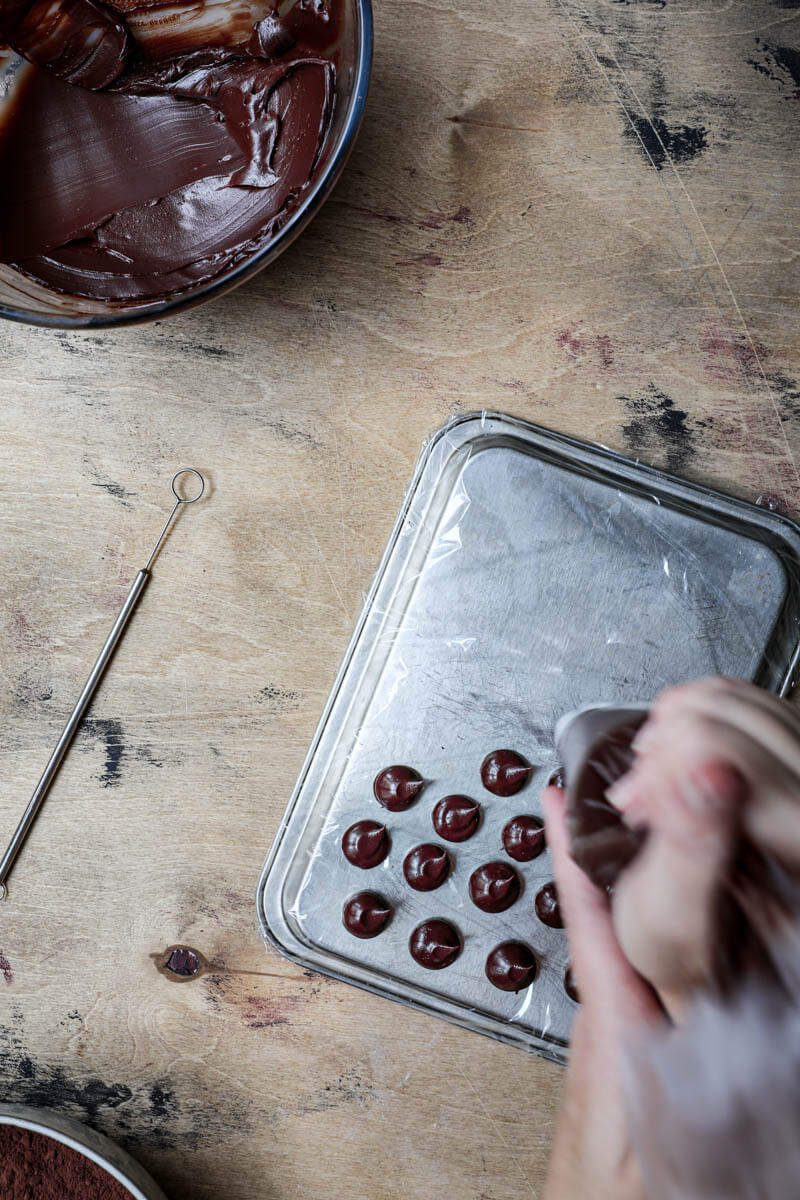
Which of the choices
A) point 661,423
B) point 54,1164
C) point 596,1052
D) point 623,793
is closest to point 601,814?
point 623,793

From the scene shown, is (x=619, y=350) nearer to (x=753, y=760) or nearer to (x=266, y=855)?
(x=753, y=760)

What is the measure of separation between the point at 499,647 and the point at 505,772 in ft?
0.37

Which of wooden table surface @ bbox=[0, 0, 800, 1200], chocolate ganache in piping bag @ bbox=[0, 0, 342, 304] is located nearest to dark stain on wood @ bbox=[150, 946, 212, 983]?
Result: wooden table surface @ bbox=[0, 0, 800, 1200]

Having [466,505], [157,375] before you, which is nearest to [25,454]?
[157,375]

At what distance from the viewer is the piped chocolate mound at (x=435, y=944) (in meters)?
0.75

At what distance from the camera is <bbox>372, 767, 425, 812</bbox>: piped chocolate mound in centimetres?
76

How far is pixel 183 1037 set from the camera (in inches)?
30.5

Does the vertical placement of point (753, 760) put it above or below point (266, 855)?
above

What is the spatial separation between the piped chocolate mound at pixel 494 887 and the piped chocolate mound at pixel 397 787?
92mm

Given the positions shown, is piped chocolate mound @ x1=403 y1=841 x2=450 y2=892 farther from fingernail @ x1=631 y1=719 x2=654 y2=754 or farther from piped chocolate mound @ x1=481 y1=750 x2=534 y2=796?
fingernail @ x1=631 y1=719 x2=654 y2=754

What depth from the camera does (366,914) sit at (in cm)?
76

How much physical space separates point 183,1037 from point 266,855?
185 millimetres

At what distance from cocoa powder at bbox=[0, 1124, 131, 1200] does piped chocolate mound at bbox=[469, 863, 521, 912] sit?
1.29 ft

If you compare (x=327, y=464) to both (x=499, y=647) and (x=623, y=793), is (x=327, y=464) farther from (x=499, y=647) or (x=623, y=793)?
(x=623, y=793)
